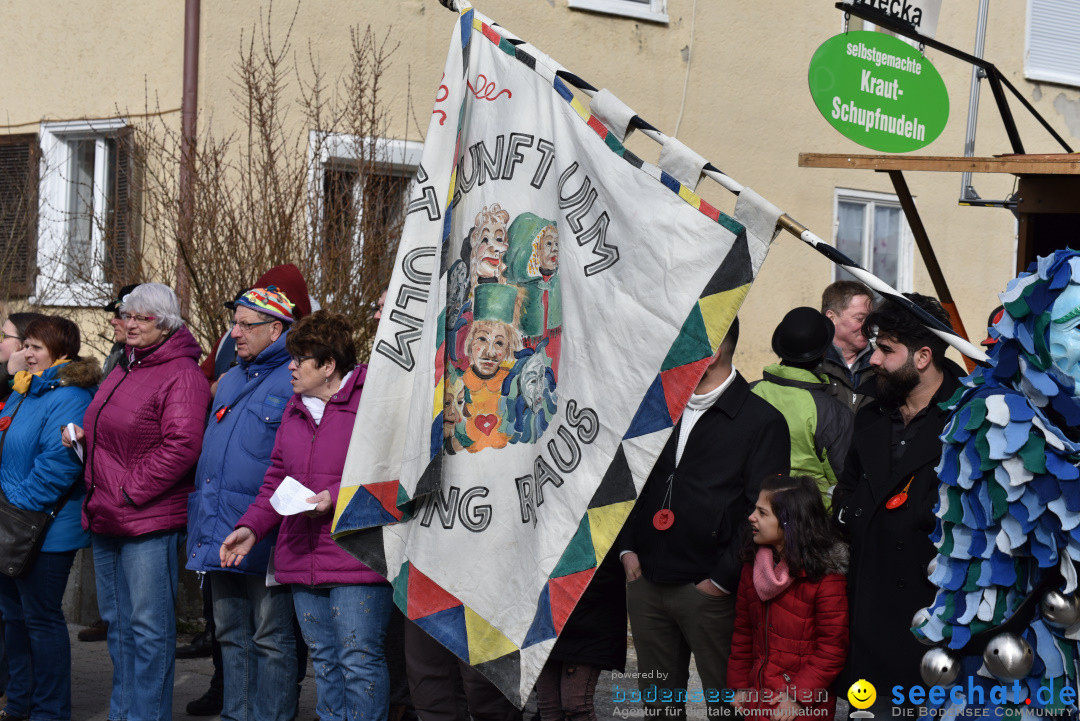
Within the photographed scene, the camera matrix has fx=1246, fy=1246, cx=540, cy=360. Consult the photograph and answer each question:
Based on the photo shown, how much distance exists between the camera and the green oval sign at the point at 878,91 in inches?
209

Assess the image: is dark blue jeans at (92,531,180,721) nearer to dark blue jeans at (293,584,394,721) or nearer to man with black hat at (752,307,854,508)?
dark blue jeans at (293,584,394,721)

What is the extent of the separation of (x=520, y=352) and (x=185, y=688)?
3678 mm

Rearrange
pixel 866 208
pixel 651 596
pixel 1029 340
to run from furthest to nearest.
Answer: pixel 866 208
pixel 651 596
pixel 1029 340

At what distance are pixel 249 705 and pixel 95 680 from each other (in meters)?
1.86

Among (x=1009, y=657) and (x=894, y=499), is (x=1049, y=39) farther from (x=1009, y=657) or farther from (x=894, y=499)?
(x=1009, y=657)

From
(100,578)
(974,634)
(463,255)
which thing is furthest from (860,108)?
(100,578)

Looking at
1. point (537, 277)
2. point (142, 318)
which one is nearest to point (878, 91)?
point (537, 277)

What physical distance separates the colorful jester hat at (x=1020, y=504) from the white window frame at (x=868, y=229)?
923 centimetres

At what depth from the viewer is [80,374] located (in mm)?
5910

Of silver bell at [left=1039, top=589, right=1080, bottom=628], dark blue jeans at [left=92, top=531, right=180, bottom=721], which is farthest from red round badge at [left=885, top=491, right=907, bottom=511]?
dark blue jeans at [left=92, top=531, right=180, bottom=721]

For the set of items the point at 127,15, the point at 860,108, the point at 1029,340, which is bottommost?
the point at 1029,340

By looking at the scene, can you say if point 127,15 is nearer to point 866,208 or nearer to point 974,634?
point 866,208

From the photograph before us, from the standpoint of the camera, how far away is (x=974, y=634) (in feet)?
10.4

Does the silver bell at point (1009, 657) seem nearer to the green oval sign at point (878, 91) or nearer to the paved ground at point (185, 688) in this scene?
the green oval sign at point (878, 91)
